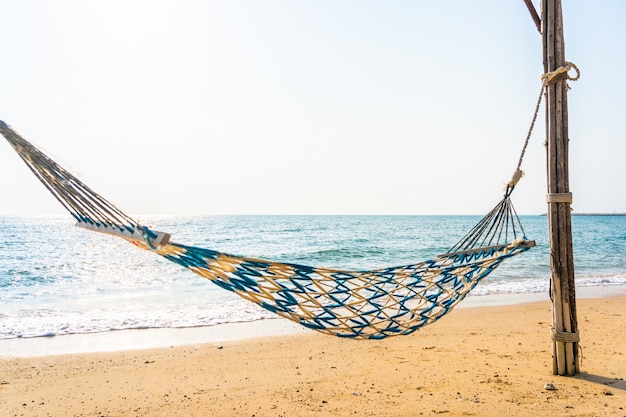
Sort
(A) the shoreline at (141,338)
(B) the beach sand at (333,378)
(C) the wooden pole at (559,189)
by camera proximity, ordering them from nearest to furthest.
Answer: (B) the beach sand at (333,378), (C) the wooden pole at (559,189), (A) the shoreline at (141,338)

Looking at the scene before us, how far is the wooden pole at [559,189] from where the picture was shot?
305cm

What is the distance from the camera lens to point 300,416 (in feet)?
9.29

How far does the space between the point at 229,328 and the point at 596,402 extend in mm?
3950

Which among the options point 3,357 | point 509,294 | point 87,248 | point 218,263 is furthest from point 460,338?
point 87,248

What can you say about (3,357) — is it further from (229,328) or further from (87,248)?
(87,248)

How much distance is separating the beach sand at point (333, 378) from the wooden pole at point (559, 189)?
1.58 ft

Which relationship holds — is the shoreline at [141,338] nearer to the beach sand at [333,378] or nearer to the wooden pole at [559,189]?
the beach sand at [333,378]

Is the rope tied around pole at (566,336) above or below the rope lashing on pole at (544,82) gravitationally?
below

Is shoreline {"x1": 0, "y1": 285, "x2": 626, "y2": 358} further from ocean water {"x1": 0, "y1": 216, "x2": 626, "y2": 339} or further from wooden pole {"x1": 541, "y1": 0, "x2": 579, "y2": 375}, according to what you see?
wooden pole {"x1": 541, "y1": 0, "x2": 579, "y2": 375}

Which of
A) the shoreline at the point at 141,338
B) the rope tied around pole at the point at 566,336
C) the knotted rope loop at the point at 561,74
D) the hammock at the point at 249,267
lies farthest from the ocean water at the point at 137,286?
the knotted rope loop at the point at 561,74

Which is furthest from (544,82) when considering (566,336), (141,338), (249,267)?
(141,338)

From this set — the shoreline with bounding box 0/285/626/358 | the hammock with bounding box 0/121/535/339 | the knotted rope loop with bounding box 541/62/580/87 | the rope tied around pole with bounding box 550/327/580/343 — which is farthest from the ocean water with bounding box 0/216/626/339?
the knotted rope loop with bounding box 541/62/580/87

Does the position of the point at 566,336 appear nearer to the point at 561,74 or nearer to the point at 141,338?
the point at 561,74

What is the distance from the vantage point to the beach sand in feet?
9.62
